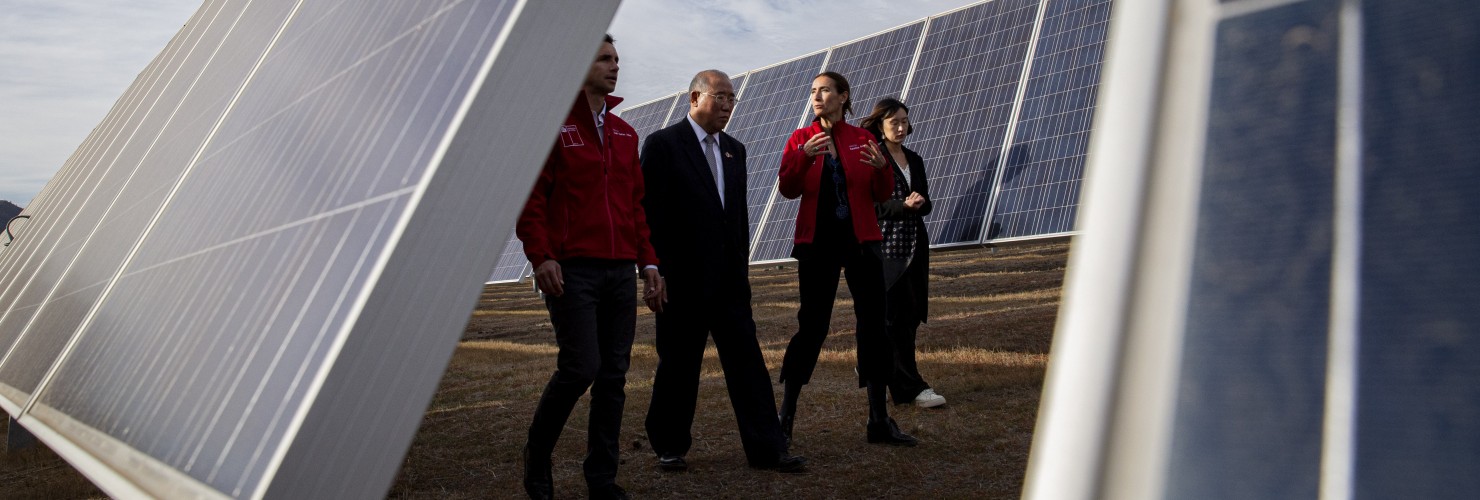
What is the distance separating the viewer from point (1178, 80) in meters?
0.98

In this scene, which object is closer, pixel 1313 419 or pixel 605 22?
pixel 1313 419

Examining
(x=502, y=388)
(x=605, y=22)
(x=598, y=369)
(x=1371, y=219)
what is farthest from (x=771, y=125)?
(x=1371, y=219)

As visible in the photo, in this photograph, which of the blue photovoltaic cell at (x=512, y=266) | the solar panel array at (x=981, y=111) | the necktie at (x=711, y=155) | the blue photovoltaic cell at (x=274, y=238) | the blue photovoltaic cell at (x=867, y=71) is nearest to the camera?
the blue photovoltaic cell at (x=274, y=238)

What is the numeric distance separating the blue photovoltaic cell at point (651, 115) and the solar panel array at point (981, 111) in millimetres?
3598

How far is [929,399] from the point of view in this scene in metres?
5.85

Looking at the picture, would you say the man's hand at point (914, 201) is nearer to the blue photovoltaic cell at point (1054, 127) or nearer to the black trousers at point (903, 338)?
the black trousers at point (903, 338)

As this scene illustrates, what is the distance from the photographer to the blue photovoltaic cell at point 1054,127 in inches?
432

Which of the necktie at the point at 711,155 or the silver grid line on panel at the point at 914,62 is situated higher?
the silver grid line on panel at the point at 914,62

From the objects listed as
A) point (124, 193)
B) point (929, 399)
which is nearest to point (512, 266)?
point (929, 399)

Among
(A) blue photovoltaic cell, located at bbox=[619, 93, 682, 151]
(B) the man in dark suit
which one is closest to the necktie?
(B) the man in dark suit

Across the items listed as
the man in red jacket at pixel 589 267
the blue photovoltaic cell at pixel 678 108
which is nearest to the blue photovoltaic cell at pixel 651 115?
the blue photovoltaic cell at pixel 678 108

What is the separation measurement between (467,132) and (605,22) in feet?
1.15

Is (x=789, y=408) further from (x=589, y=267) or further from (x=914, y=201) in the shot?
(x=589, y=267)

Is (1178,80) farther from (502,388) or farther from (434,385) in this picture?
(502,388)
